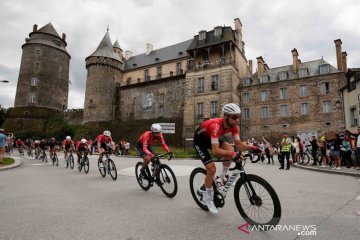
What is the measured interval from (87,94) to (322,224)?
48.9 m

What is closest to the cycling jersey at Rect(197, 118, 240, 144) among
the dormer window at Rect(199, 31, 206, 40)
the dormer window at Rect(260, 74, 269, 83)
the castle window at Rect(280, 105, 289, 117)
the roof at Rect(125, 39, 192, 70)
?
the castle window at Rect(280, 105, 289, 117)

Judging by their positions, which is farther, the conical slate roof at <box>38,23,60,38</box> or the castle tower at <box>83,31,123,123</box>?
the conical slate roof at <box>38,23,60,38</box>

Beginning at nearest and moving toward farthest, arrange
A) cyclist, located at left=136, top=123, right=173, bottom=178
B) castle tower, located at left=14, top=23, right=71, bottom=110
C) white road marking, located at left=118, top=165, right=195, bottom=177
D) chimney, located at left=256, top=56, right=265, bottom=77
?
cyclist, located at left=136, top=123, right=173, bottom=178 < white road marking, located at left=118, top=165, right=195, bottom=177 < chimney, located at left=256, top=56, right=265, bottom=77 < castle tower, located at left=14, top=23, right=71, bottom=110

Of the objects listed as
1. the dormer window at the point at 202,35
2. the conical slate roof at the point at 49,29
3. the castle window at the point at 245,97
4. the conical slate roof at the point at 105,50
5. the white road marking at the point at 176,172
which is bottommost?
the white road marking at the point at 176,172

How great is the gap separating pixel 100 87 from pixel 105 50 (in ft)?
25.0

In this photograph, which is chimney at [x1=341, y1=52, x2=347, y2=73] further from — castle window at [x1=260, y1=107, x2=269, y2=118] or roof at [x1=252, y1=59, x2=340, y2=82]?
castle window at [x1=260, y1=107, x2=269, y2=118]

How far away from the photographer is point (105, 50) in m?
49.3

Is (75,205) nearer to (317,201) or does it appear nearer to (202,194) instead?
(202,194)

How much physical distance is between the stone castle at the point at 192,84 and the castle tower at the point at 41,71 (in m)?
0.18

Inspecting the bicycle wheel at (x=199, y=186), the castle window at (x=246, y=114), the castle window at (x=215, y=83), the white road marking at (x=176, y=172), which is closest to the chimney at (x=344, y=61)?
the castle window at (x=246, y=114)

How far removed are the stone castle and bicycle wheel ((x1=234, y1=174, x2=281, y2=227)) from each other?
2564 centimetres

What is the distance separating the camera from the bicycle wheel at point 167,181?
228 inches

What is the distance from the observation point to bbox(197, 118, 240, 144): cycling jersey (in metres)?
4.22

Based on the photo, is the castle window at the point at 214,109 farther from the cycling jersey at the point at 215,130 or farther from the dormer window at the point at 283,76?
the cycling jersey at the point at 215,130
